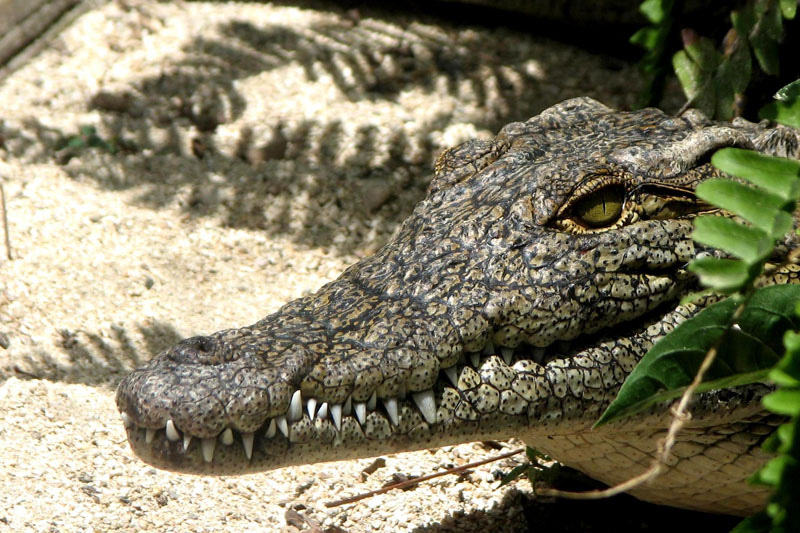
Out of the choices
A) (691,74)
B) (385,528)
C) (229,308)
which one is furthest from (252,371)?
(691,74)

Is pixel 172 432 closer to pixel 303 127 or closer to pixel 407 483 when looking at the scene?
pixel 407 483

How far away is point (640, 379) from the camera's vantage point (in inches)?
91.7

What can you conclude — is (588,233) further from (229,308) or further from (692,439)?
(229,308)

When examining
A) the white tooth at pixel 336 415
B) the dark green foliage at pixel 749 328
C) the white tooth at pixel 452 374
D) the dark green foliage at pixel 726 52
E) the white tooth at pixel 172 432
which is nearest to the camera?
the dark green foliage at pixel 749 328

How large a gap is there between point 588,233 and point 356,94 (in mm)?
3773

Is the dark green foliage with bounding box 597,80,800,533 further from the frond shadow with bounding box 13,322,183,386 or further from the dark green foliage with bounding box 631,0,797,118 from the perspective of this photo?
the frond shadow with bounding box 13,322,183,386

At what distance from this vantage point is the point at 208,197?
5.85m

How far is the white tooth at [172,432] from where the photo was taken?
2551 mm

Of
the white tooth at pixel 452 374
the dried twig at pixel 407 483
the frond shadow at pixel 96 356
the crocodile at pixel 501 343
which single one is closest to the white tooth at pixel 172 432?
the crocodile at pixel 501 343

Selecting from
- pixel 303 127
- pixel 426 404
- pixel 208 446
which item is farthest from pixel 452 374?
pixel 303 127

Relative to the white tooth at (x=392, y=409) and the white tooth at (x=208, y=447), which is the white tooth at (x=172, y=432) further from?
the white tooth at (x=392, y=409)

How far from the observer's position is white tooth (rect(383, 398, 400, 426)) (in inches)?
107

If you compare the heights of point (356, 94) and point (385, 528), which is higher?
point (356, 94)

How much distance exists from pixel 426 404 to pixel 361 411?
0.64ft
